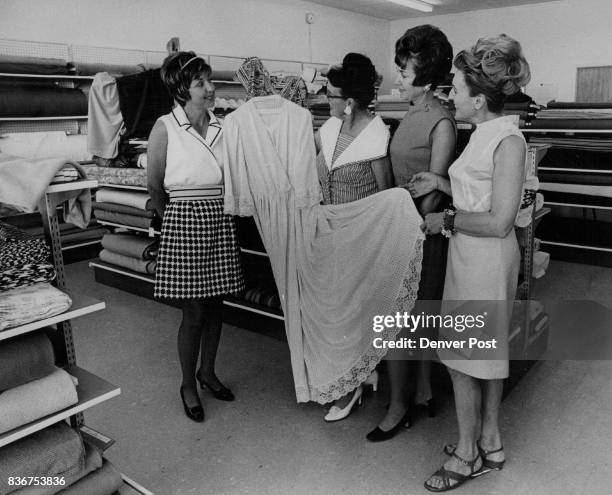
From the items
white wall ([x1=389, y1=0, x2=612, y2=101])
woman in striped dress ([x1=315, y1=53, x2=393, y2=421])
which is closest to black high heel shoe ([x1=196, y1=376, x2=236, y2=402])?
woman in striped dress ([x1=315, y1=53, x2=393, y2=421])

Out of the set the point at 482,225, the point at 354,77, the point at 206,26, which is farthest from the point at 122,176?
the point at 206,26

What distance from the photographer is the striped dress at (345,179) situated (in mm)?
2561

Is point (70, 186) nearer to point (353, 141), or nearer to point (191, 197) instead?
point (191, 197)

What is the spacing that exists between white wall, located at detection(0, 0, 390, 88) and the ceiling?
20cm

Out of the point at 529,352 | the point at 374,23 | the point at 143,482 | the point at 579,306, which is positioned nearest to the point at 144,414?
the point at 143,482

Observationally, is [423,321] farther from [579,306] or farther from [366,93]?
[579,306]

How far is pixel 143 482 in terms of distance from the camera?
232 cm

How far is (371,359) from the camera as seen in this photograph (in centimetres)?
256

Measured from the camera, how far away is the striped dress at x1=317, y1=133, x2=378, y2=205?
256cm

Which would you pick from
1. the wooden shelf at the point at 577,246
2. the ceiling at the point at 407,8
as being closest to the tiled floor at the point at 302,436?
the wooden shelf at the point at 577,246

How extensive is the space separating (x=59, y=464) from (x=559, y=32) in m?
9.42

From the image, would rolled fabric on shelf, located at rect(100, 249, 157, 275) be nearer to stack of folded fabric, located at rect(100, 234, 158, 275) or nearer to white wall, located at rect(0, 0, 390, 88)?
stack of folded fabric, located at rect(100, 234, 158, 275)

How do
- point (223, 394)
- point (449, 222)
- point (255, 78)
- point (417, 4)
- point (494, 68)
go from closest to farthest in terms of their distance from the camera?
point (494, 68) < point (449, 222) < point (255, 78) < point (223, 394) < point (417, 4)

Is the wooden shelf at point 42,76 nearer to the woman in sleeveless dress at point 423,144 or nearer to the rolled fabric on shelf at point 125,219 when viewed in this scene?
the rolled fabric on shelf at point 125,219
